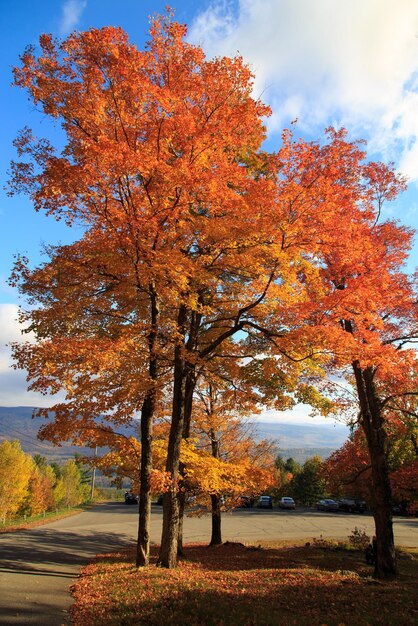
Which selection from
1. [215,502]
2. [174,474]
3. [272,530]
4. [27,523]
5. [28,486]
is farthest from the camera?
[28,486]

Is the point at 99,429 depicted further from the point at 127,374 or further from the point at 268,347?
the point at 268,347

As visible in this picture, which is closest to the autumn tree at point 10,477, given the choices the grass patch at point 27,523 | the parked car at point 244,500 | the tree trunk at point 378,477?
the grass patch at point 27,523

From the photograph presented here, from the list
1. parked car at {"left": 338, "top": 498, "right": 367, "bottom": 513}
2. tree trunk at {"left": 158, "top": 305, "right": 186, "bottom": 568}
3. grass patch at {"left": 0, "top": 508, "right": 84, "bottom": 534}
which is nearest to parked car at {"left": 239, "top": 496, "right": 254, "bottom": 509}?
tree trunk at {"left": 158, "top": 305, "right": 186, "bottom": 568}

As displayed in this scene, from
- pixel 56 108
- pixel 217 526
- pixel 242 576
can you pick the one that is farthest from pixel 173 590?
pixel 217 526

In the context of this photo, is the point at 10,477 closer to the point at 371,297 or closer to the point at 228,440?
the point at 228,440

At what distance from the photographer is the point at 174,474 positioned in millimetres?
10070

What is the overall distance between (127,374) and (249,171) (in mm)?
6524

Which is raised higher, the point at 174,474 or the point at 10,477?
the point at 174,474

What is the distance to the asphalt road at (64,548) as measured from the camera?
23.9 ft

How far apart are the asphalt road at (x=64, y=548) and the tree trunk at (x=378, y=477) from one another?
9290 millimetres

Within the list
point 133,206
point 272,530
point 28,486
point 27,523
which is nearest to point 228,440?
point 272,530

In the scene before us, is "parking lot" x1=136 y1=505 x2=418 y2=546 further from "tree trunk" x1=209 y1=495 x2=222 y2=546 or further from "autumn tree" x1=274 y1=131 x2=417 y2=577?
"autumn tree" x1=274 y1=131 x2=417 y2=577

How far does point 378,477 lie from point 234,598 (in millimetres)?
7604

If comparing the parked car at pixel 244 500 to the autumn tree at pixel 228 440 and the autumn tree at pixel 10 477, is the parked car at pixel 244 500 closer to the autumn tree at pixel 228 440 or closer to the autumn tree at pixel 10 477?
the autumn tree at pixel 228 440
